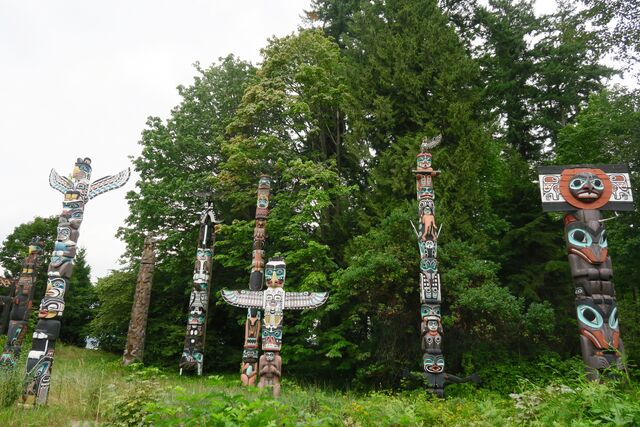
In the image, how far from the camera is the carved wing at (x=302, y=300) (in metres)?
9.58

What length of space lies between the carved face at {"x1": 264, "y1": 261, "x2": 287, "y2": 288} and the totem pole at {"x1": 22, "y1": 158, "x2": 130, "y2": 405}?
3.56 m

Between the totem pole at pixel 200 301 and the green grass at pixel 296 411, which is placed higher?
the totem pole at pixel 200 301

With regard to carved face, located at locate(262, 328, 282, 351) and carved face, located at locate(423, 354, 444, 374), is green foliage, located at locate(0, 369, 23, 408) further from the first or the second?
carved face, located at locate(423, 354, 444, 374)

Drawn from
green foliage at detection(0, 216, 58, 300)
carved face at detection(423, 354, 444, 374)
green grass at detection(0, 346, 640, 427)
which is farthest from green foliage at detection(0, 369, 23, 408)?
green foliage at detection(0, 216, 58, 300)

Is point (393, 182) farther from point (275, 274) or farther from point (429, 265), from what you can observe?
point (275, 274)

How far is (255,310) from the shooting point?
11.6 metres

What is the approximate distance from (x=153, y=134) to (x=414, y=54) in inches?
401

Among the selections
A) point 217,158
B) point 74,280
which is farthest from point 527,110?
point 74,280

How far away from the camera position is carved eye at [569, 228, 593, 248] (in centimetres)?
820

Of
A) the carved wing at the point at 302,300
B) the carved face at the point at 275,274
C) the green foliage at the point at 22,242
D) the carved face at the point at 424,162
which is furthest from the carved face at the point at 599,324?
the green foliage at the point at 22,242

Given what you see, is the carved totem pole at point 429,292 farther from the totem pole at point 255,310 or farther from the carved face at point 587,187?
the totem pole at point 255,310

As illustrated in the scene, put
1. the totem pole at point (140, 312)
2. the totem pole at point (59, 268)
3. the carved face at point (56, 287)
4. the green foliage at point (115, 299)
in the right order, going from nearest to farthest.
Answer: the totem pole at point (59, 268) → the carved face at point (56, 287) → the totem pole at point (140, 312) → the green foliage at point (115, 299)

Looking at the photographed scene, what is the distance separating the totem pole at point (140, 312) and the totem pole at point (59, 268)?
18.9ft

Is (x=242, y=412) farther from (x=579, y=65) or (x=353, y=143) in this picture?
(x=579, y=65)
